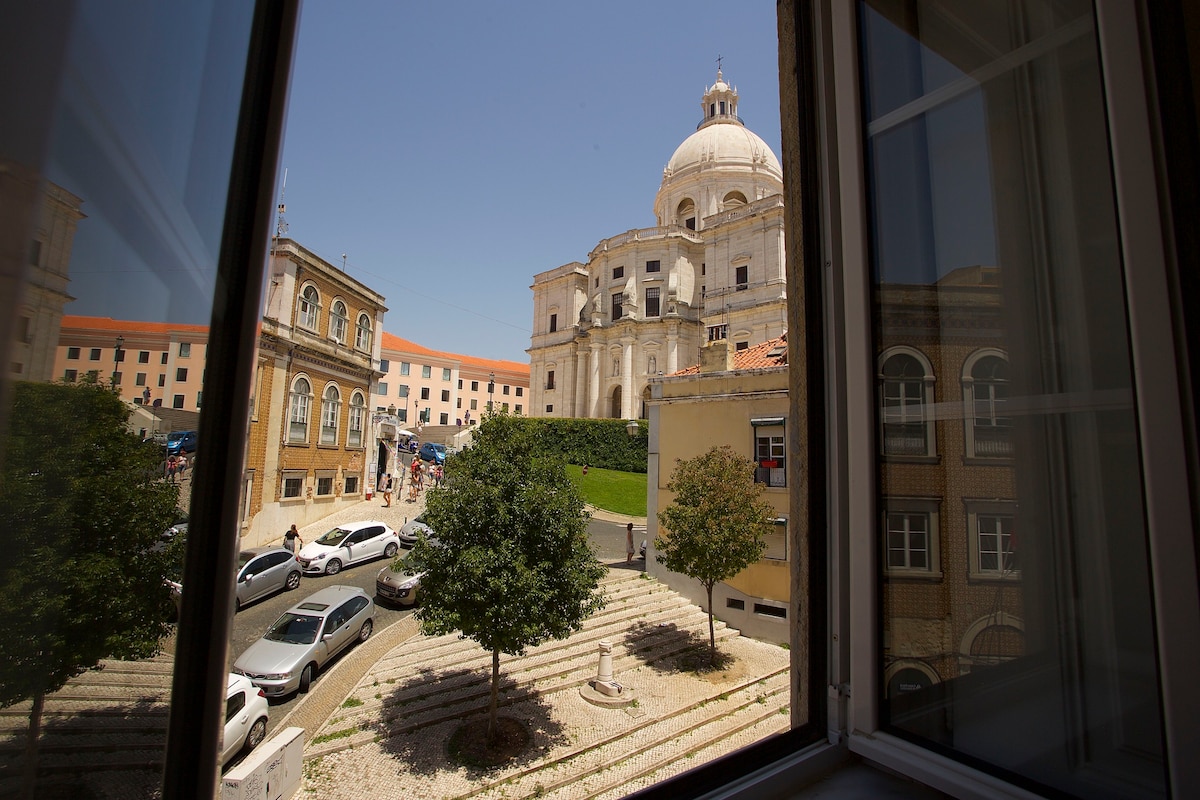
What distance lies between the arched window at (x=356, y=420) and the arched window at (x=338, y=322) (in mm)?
1631

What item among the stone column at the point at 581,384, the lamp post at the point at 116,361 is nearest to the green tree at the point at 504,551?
the lamp post at the point at 116,361

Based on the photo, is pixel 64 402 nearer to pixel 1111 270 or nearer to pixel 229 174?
pixel 229 174

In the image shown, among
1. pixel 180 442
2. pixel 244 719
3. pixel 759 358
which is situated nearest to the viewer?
pixel 180 442

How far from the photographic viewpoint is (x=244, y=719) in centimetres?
507

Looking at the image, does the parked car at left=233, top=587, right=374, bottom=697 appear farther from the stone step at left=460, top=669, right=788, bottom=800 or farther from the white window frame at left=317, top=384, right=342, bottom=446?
the white window frame at left=317, top=384, right=342, bottom=446

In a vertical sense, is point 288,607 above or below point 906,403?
below

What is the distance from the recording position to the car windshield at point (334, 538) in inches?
427

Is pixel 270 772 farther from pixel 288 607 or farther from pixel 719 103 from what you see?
pixel 719 103

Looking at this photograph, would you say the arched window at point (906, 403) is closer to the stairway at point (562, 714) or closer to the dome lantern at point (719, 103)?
the stairway at point (562, 714)

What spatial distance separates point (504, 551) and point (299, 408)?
28.8 feet

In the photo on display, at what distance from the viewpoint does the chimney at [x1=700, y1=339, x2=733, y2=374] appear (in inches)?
436

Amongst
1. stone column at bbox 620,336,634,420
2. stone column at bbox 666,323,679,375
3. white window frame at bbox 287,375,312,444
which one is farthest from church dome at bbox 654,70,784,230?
white window frame at bbox 287,375,312,444

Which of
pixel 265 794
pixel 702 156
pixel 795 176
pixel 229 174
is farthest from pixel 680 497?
pixel 702 156

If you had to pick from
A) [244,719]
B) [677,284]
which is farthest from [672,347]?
[244,719]
